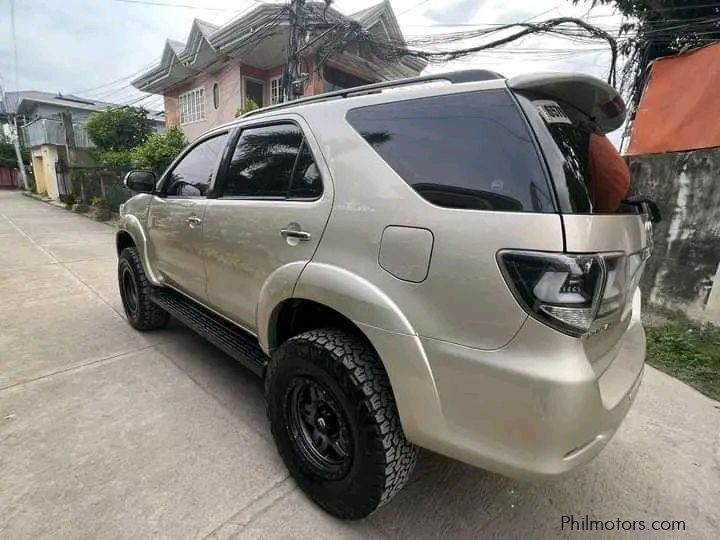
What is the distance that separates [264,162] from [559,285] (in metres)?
1.63

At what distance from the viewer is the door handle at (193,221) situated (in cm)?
247

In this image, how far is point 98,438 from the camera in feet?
7.07

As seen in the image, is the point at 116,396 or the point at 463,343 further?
the point at 116,396

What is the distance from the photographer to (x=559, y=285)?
111 centimetres

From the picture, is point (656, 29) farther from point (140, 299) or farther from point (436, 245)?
point (140, 299)

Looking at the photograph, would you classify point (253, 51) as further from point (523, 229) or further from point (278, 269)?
point (523, 229)

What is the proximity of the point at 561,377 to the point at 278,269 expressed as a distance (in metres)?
1.25

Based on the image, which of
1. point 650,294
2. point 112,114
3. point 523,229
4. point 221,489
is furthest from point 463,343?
point 112,114

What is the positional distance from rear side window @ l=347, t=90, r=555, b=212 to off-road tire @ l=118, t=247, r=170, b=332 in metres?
2.71

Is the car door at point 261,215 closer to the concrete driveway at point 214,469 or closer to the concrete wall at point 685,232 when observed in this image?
the concrete driveway at point 214,469

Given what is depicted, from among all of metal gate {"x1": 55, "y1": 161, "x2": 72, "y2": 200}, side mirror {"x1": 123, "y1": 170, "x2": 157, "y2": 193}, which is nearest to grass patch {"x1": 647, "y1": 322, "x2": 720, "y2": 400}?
side mirror {"x1": 123, "y1": 170, "x2": 157, "y2": 193}

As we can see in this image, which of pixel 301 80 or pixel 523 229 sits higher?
pixel 301 80

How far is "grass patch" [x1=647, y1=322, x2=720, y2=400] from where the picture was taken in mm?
3115

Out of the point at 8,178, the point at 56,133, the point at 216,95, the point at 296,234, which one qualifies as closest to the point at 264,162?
the point at 296,234
